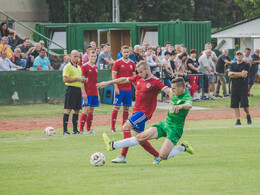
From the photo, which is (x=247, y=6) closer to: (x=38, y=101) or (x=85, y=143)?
(x=38, y=101)

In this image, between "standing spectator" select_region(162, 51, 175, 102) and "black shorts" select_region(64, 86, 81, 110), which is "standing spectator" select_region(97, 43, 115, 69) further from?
"black shorts" select_region(64, 86, 81, 110)

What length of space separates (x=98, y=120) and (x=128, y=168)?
33.0ft

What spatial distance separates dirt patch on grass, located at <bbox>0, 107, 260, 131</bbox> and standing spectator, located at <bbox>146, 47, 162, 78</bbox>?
3.23 metres

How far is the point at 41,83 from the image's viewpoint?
78.8 feet

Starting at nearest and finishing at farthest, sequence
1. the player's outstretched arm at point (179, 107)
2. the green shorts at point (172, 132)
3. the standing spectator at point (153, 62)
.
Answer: the player's outstretched arm at point (179, 107)
the green shorts at point (172, 132)
the standing spectator at point (153, 62)

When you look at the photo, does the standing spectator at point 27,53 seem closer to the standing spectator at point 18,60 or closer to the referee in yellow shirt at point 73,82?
the standing spectator at point 18,60

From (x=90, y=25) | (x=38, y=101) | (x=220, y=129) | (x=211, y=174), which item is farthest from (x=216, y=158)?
(x=90, y=25)

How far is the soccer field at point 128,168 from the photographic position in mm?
8727

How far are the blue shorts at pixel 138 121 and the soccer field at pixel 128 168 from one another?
62 cm

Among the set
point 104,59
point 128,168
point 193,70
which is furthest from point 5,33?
point 128,168

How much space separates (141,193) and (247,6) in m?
46.2

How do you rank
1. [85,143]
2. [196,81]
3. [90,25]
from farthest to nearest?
[90,25] → [196,81] → [85,143]

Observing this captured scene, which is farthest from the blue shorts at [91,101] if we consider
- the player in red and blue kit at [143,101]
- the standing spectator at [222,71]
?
the standing spectator at [222,71]

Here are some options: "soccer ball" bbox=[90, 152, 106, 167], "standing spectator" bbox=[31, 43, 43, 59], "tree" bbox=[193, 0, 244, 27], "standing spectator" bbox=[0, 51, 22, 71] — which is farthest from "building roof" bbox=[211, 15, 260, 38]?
"soccer ball" bbox=[90, 152, 106, 167]
